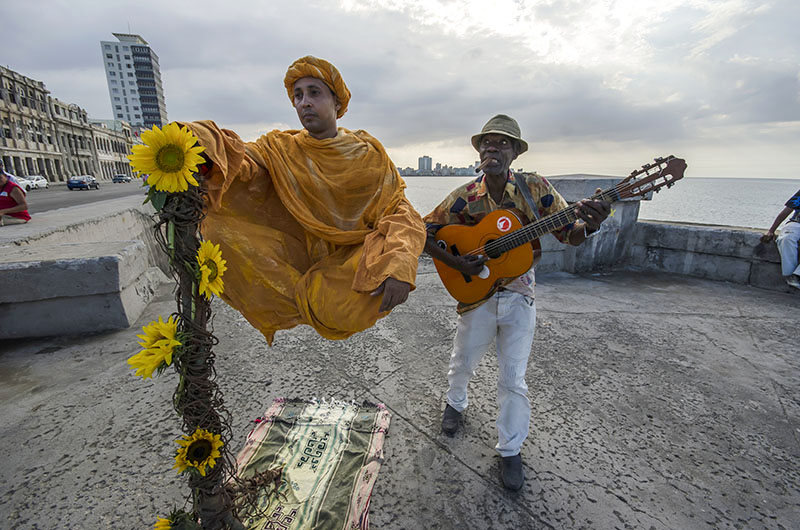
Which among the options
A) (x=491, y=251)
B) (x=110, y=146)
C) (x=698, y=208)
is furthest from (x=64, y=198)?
(x=110, y=146)

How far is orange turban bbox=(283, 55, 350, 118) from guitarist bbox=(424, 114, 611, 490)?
0.97 meters

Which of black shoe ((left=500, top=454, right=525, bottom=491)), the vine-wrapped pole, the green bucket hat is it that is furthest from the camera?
the green bucket hat

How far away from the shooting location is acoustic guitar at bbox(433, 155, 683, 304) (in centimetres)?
227

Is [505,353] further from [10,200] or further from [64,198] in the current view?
[64,198]

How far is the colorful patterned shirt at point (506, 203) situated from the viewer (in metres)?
2.37

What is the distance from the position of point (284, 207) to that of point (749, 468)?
10.1 ft

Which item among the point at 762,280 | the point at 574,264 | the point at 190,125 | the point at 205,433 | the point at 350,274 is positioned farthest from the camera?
the point at 574,264

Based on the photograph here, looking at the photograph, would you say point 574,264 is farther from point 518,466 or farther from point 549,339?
point 518,466

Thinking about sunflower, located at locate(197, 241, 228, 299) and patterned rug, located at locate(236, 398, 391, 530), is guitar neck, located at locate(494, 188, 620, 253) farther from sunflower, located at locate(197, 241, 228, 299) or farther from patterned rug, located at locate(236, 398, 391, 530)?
sunflower, located at locate(197, 241, 228, 299)

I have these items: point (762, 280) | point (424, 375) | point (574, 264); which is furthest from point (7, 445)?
point (762, 280)

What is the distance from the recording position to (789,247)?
4727 mm

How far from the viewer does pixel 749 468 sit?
2.09 m

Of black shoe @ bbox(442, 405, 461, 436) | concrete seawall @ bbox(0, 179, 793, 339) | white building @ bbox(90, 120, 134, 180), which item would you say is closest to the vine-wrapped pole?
concrete seawall @ bbox(0, 179, 793, 339)

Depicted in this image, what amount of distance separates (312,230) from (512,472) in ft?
5.63
